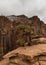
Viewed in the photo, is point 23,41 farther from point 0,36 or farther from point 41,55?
point 41,55

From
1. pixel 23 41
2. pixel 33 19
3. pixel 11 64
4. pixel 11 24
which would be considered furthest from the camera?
pixel 33 19

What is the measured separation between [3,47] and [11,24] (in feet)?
47.1

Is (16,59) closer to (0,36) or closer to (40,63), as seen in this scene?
(40,63)

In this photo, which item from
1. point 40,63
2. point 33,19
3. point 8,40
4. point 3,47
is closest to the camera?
point 40,63

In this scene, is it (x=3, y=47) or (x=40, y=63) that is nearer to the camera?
(x=40, y=63)

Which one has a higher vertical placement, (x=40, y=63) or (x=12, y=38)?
(x=12, y=38)

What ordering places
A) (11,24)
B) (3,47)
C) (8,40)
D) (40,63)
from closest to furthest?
(40,63) → (3,47) → (8,40) → (11,24)

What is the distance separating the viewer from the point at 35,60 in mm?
14484

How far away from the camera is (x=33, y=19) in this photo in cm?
4566

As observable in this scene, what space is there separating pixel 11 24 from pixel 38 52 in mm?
24038

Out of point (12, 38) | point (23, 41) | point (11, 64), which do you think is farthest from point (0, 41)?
point (11, 64)

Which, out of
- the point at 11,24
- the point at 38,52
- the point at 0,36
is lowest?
the point at 38,52

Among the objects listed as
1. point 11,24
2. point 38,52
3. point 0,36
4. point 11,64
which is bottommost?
point 11,64

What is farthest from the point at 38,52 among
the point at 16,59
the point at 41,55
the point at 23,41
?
the point at 23,41
